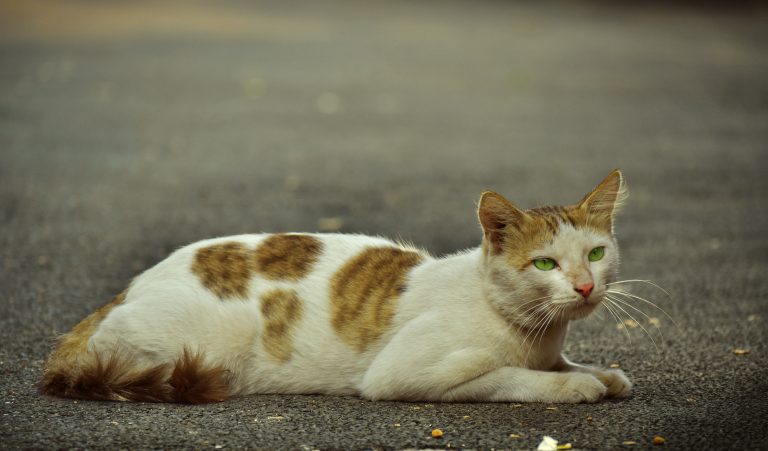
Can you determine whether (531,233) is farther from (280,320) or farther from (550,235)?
(280,320)

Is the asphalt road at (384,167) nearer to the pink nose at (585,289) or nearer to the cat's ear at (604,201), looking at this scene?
the pink nose at (585,289)

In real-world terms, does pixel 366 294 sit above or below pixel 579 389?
above

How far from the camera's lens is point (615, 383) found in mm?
3936

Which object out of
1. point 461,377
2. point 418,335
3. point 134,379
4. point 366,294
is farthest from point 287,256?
point 461,377

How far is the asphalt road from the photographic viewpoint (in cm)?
373

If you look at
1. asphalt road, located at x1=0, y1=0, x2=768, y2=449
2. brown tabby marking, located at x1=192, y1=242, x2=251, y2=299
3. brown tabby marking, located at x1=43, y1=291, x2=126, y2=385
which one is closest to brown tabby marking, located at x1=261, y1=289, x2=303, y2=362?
brown tabby marking, located at x1=192, y1=242, x2=251, y2=299

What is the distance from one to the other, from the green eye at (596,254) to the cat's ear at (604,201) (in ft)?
0.38

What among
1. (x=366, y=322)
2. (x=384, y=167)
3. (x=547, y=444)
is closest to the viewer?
(x=547, y=444)

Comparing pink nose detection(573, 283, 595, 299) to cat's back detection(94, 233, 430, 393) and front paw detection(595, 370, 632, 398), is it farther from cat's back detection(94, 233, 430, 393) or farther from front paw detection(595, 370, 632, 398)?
cat's back detection(94, 233, 430, 393)

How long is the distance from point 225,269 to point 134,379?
1.87 feet

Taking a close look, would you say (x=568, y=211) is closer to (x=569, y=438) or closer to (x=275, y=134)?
(x=569, y=438)

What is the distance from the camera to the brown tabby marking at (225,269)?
158 inches

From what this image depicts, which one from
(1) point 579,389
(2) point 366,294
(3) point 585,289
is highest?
(3) point 585,289

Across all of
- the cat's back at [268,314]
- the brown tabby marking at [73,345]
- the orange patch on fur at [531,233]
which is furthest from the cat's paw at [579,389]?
the brown tabby marking at [73,345]
